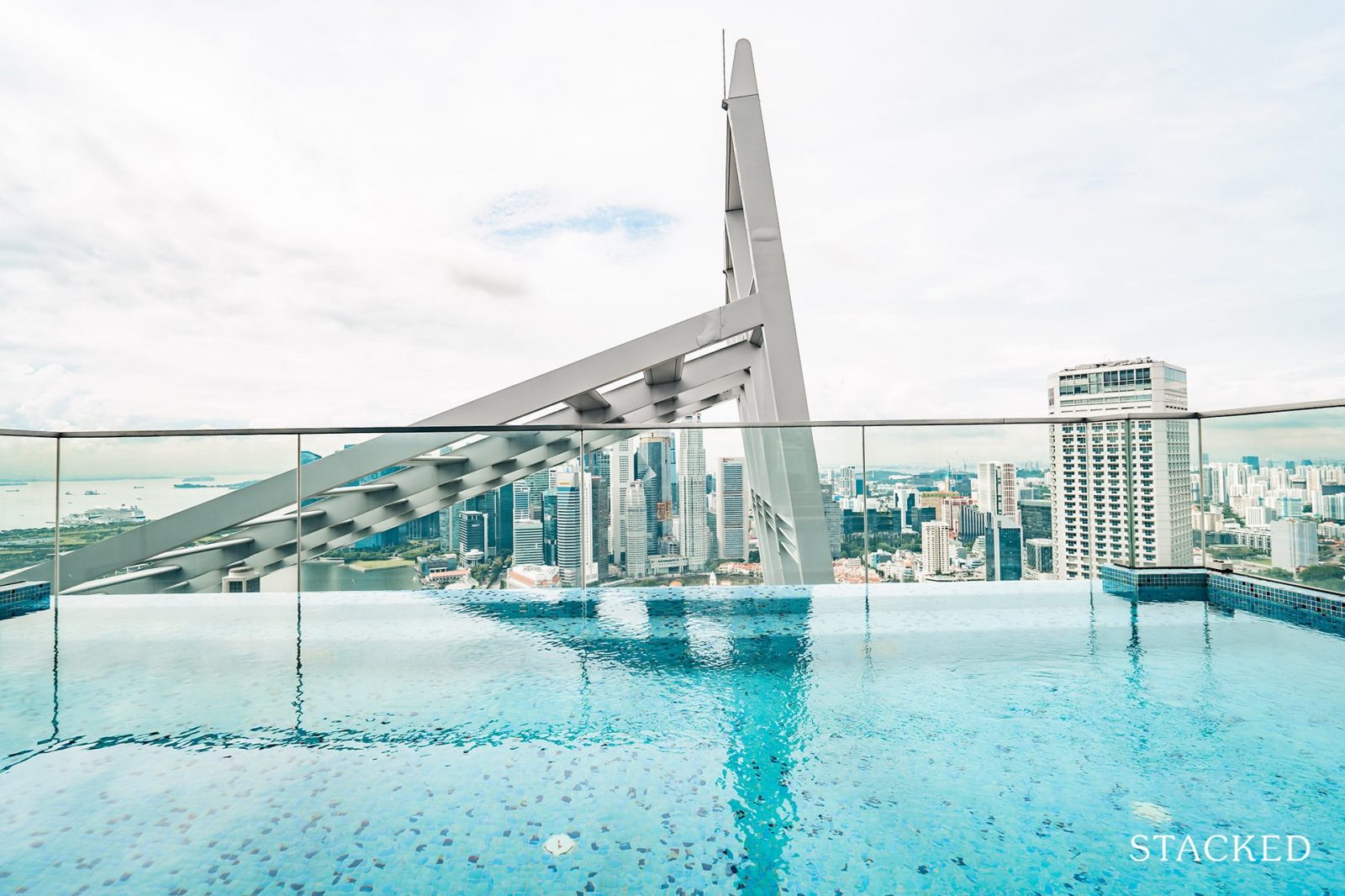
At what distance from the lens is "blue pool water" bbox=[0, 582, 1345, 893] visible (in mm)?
1890

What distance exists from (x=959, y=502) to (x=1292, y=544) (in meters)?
2.14

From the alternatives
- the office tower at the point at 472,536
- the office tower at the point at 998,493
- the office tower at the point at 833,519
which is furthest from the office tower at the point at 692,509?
the office tower at the point at 998,493

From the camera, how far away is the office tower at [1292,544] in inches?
184

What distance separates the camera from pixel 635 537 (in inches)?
225

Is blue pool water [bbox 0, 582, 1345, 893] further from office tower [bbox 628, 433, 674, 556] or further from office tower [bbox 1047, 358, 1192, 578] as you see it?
office tower [bbox 628, 433, 674, 556]

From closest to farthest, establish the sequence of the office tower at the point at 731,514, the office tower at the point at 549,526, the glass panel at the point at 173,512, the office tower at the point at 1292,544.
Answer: the office tower at the point at 1292,544
the glass panel at the point at 173,512
the office tower at the point at 549,526
the office tower at the point at 731,514

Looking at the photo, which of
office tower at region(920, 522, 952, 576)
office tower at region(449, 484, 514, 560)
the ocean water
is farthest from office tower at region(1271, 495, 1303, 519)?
the ocean water

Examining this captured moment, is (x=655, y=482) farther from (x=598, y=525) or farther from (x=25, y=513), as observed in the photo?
(x=25, y=513)

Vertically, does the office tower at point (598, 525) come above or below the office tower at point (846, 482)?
below

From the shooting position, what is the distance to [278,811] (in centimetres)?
219

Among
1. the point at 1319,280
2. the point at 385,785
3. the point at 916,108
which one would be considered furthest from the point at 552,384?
the point at 1319,280

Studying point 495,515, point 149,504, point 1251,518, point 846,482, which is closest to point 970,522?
point 846,482

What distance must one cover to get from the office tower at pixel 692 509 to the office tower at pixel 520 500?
1.24 metres

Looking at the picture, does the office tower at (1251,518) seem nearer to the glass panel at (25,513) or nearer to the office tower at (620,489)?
the office tower at (620,489)
